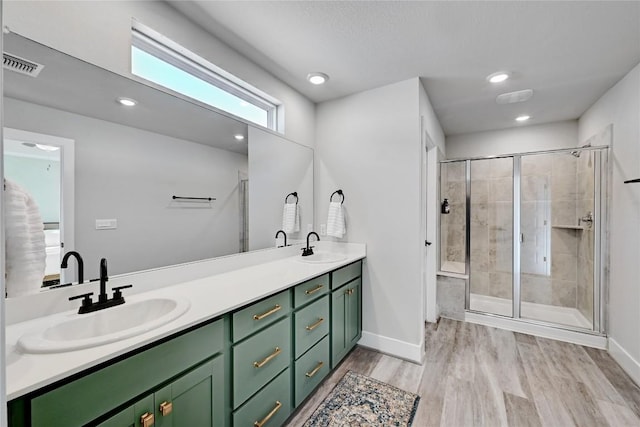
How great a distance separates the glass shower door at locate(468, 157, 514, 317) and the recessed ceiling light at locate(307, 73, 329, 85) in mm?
2308

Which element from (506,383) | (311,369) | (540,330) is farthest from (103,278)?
(540,330)

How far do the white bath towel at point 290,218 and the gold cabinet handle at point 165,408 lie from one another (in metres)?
1.63

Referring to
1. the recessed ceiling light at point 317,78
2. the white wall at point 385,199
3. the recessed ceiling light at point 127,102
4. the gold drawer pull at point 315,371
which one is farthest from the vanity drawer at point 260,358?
the recessed ceiling light at point 317,78

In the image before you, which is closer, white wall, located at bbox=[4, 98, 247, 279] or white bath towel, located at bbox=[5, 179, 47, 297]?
white bath towel, located at bbox=[5, 179, 47, 297]

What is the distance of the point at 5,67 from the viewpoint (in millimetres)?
1092

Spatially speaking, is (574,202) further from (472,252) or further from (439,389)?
(439,389)

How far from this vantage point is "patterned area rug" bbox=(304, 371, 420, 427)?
1673 millimetres

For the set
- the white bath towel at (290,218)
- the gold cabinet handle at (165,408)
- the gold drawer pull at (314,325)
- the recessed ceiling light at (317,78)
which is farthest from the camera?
the white bath towel at (290,218)

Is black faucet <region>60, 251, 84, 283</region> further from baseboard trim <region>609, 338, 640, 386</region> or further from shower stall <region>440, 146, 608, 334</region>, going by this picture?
baseboard trim <region>609, 338, 640, 386</region>

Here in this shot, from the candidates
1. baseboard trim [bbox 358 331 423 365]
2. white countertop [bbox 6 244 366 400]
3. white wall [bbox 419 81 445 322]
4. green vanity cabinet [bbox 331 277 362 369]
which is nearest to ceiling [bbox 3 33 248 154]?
white countertop [bbox 6 244 366 400]

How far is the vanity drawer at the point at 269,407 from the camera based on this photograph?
4.35 ft

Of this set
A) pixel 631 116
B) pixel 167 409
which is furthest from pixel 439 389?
pixel 631 116

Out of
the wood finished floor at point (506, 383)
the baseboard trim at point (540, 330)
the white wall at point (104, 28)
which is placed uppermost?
the white wall at point (104, 28)

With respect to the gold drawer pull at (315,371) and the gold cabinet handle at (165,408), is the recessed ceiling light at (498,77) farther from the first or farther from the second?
the gold cabinet handle at (165,408)
